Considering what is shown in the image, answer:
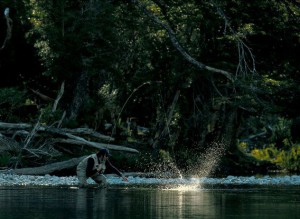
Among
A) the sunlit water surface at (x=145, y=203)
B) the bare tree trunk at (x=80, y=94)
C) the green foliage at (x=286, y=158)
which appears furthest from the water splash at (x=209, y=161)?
the sunlit water surface at (x=145, y=203)

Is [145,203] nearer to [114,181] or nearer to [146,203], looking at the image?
[146,203]

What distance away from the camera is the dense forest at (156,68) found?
33906 mm

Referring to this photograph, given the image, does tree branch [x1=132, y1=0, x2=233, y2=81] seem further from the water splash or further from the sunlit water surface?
the sunlit water surface

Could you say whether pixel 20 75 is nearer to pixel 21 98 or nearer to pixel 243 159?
pixel 21 98

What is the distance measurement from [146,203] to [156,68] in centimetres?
1961

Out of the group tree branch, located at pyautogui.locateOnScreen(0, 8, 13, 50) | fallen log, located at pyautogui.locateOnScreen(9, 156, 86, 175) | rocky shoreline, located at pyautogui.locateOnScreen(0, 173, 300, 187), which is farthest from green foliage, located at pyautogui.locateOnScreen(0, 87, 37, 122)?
rocky shoreline, located at pyautogui.locateOnScreen(0, 173, 300, 187)

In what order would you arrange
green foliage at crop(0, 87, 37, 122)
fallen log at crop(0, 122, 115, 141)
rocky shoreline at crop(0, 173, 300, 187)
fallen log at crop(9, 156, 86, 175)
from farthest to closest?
green foliage at crop(0, 87, 37, 122), fallen log at crop(0, 122, 115, 141), fallen log at crop(9, 156, 86, 175), rocky shoreline at crop(0, 173, 300, 187)

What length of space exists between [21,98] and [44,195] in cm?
1542

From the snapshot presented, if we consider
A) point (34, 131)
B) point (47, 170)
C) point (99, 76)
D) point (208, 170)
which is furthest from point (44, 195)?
point (99, 76)

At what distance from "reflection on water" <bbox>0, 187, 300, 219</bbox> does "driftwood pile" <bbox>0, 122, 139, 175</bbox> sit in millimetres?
8174

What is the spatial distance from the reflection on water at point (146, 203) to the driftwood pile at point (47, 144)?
26.8 feet

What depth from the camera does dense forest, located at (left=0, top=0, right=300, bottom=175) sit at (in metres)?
33.9

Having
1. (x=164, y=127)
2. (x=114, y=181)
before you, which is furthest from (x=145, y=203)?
(x=164, y=127)

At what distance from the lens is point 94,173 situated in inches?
896
